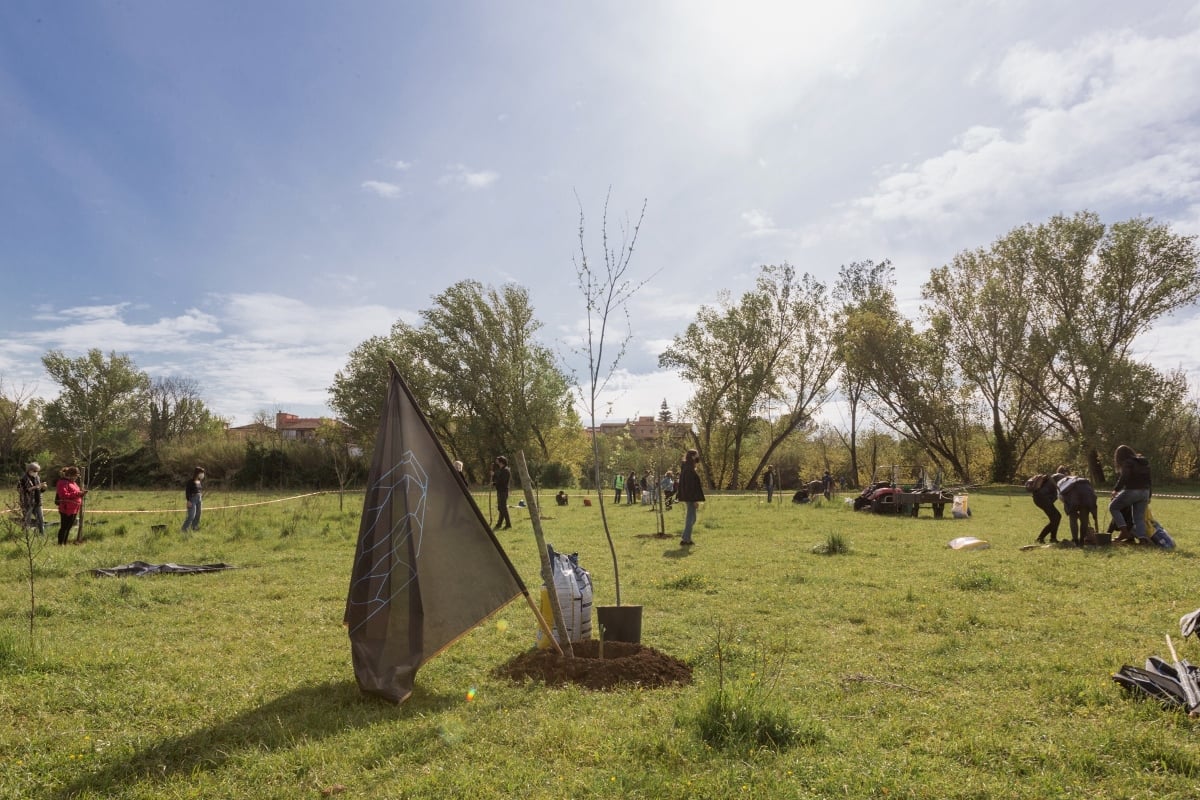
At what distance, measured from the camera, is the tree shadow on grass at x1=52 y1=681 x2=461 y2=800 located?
146 inches

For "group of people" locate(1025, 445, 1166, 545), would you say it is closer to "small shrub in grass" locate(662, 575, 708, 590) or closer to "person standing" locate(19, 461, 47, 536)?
"small shrub in grass" locate(662, 575, 708, 590)

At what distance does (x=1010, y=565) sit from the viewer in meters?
10.2

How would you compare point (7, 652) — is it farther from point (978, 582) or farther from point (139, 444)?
point (139, 444)

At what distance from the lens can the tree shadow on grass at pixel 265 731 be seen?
3.72 meters

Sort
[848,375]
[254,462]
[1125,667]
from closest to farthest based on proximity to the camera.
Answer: [1125,667] → [848,375] → [254,462]

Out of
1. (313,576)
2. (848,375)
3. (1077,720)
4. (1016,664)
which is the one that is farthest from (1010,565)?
(848,375)

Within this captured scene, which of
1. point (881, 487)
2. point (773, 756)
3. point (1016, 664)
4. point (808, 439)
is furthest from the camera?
point (808, 439)

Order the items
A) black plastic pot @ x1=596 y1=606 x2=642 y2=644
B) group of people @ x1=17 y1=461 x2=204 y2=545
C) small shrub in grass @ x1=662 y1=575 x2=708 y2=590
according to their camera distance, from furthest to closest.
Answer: group of people @ x1=17 y1=461 x2=204 y2=545, small shrub in grass @ x1=662 y1=575 x2=708 y2=590, black plastic pot @ x1=596 y1=606 x2=642 y2=644

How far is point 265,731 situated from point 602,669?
7.60ft

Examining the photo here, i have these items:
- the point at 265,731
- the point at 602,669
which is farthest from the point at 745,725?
the point at 265,731

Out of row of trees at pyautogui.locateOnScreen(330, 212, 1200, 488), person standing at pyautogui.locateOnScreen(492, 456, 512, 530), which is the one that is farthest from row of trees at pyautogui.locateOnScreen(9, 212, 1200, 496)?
person standing at pyautogui.locateOnScreen(492, 456, 512, 530)

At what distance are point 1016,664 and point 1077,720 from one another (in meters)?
1.23

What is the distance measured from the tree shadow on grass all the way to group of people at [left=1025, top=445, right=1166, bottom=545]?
Result: 1175cm

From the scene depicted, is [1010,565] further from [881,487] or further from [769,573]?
[881,487]
